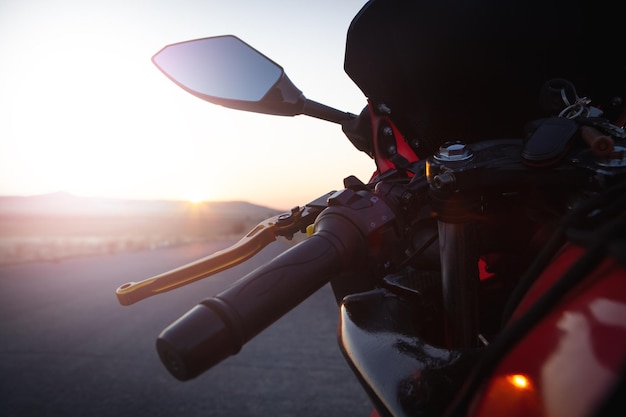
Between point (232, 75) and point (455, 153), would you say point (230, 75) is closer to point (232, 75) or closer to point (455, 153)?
point (232, 75)

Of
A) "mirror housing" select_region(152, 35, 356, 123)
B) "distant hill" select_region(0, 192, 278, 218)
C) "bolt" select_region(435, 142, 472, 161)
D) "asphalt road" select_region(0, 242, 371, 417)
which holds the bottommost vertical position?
"distant hill" select_region(0, 192, 278, 218)

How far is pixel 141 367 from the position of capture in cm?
450

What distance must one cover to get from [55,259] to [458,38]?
1172 centimetres

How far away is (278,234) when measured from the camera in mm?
1150

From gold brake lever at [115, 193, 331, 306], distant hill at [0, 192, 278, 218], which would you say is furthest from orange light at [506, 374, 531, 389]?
distant hill at [0, 192, 278, 218]

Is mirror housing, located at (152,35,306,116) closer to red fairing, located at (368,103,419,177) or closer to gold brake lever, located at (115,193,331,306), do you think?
red fairing, located at (368,103,419,177)

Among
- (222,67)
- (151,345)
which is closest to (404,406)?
(222,67)

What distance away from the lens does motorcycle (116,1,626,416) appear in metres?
0.53

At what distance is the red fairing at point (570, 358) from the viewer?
478 mm

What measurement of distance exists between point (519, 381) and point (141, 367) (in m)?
4.63

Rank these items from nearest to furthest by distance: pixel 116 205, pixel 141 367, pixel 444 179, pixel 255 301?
pixel 255 301, pixel 444 179, pixel 141 367, pixel 116 205

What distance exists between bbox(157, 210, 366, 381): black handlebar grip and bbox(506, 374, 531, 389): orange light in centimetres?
36

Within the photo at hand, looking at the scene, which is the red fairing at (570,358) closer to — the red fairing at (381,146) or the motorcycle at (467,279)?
the motorcycle at (467,279)

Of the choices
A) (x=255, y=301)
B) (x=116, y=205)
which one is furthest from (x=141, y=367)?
(x=116, y=205)
